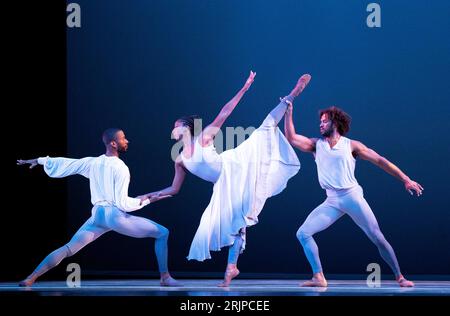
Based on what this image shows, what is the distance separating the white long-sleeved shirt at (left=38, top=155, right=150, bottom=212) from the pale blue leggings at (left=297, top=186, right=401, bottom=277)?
1.34 m

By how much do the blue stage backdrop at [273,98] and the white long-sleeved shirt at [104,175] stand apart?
1.84 m

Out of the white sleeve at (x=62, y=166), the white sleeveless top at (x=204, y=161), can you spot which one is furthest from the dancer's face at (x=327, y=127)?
the white sleeve at (x=62, y=166)

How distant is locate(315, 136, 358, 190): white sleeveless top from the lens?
5.41 m

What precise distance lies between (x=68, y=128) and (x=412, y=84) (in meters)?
3.56

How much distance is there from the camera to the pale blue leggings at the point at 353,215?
17.5ft

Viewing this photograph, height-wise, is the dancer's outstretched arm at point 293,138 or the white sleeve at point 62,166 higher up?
the dancer's outstretched arm at point 293,138

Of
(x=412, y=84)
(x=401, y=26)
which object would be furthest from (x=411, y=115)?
(x=401, y=26)

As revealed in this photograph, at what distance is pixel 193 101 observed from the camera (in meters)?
7.14

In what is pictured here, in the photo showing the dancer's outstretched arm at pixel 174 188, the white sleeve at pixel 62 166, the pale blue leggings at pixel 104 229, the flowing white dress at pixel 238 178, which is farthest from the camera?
the dancer's outstretched arm at pixel 174 188

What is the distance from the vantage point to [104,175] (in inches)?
211

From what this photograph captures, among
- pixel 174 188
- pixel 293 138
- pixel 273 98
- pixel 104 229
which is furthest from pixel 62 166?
pixel 273 98

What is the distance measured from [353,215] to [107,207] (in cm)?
191

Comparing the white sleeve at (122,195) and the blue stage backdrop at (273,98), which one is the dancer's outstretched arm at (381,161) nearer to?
the blue stage backdrop at (273,98)
